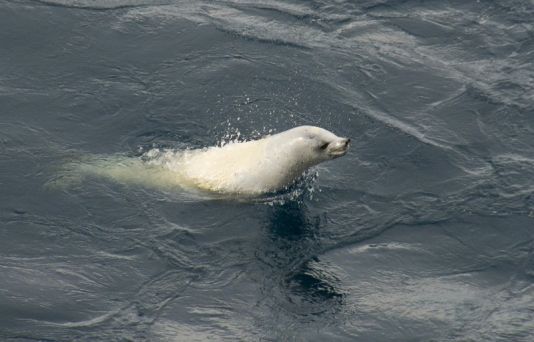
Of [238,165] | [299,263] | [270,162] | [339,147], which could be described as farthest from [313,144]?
[299,263]

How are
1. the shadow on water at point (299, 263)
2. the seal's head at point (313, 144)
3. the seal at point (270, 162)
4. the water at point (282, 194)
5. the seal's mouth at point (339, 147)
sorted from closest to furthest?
1. the water at point (282, 194)
2. the shadow on water at point (299, 263)
3. the seal's mouth at point (339, 147)
4. the seal's head at point (313, 144)
5. the seal at point (270, 162)

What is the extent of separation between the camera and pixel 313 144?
14141 mm

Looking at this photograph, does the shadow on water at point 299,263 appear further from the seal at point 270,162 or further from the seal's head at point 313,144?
the seal's head at point 313,144

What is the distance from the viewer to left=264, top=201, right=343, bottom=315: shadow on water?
12602 millimetres

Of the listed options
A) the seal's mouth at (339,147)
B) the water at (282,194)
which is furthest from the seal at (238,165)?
the water at (282,194)

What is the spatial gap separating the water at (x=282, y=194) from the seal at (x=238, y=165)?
24 cm

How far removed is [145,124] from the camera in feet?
53.2

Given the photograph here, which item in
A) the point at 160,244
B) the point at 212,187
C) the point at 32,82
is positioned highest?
the point at 32,82

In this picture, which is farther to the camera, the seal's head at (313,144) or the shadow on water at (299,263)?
the seal's head at (313,144)

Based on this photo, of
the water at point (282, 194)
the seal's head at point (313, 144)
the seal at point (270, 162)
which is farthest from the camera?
the seal at point (270, 162)

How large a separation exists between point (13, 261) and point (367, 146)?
238 inches

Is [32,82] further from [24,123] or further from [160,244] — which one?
[160,244]

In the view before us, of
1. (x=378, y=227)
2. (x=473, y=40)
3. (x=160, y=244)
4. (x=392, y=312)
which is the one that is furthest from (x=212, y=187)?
(x=473, y=40)

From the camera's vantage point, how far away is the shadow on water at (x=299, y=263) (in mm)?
12602
